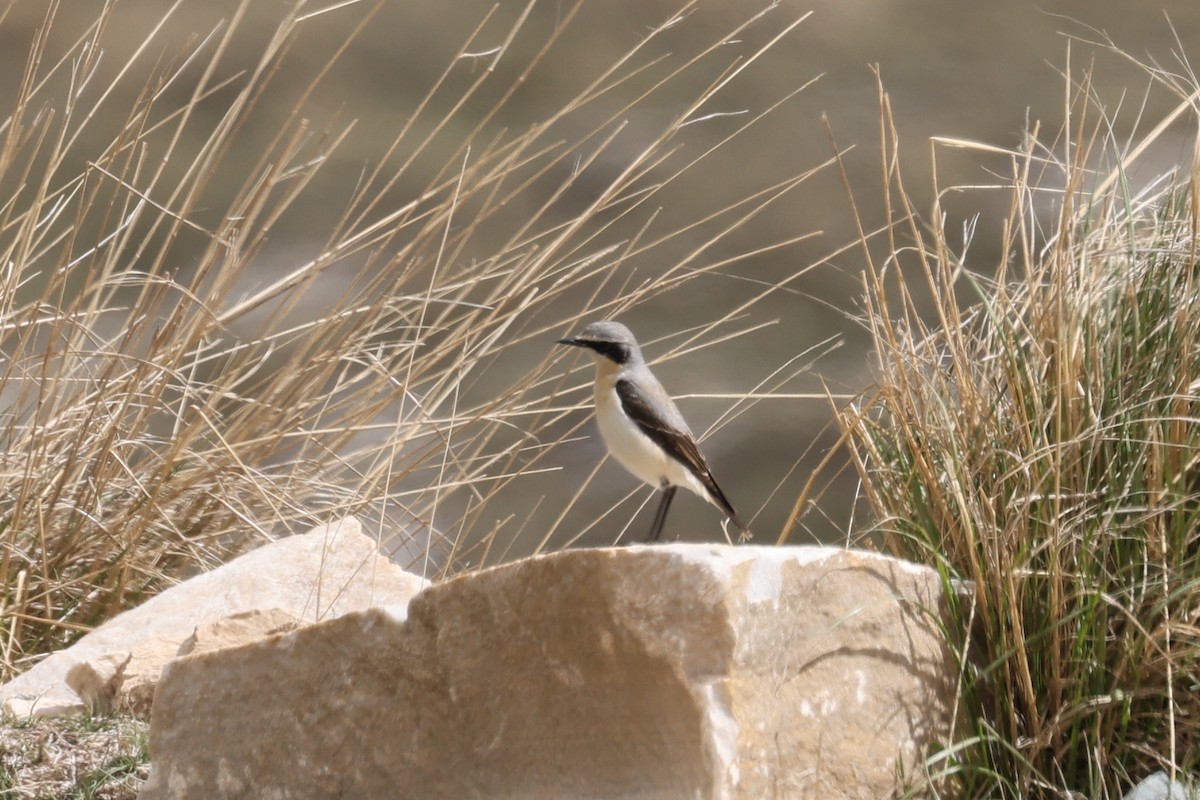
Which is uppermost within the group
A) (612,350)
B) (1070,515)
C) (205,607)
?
(1070,515)

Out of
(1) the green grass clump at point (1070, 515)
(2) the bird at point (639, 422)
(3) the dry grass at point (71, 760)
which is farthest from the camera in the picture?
(2) the bird at point (639, 422)

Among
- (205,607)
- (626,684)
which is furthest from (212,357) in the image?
(626,684)

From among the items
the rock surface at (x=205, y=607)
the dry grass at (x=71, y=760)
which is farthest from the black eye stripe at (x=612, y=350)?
the dry grass at (x=71, y=760)

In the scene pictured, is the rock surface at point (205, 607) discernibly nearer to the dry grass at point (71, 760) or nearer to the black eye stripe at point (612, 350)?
the dry grass at point (71, 760)

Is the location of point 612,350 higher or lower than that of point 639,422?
higher

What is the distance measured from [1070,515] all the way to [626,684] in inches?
32.0

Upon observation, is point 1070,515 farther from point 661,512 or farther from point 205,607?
point 205,607

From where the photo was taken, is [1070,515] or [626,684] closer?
[626,684]

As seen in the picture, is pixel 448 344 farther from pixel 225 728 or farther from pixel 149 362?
pixel 225 728

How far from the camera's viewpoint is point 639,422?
388 cm

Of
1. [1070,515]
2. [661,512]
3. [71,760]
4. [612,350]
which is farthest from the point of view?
[661,512]

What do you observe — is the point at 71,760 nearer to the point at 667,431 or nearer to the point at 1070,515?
the point at 667,431

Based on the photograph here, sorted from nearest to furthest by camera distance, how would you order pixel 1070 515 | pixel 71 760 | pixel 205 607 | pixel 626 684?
pixel 626 684 < pixel 1070 515 < pixel 71 760 < pixel 205 607

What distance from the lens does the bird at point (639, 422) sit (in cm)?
388
